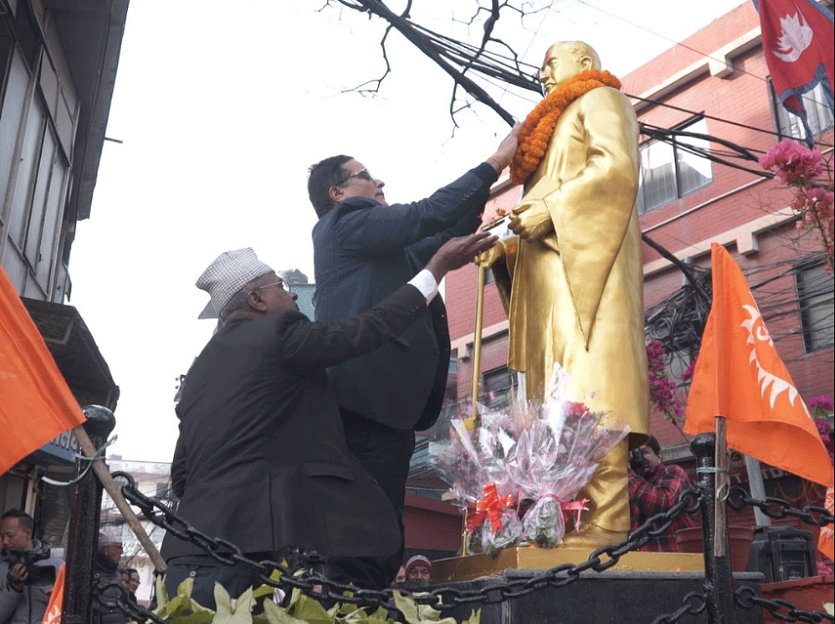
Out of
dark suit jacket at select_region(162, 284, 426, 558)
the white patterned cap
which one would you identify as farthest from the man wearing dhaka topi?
the white patterned cap

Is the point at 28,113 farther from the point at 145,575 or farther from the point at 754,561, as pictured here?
the point at 145,575

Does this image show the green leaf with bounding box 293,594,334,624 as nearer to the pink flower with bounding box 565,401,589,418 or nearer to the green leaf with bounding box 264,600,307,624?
the green leaf with bounding box 264,600,307,624

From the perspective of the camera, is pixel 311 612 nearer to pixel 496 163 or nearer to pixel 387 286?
pixel 387 286

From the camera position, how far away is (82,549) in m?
2.31

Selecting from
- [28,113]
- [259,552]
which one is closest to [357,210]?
[259,552]

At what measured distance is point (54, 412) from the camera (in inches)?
96.7

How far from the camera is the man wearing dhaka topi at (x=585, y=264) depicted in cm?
369

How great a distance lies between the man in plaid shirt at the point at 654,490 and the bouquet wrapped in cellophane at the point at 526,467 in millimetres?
1277

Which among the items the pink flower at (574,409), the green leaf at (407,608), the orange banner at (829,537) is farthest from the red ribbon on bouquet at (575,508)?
the orange banner at (829,537)

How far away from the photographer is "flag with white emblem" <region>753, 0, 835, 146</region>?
385 cm

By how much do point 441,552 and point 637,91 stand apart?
26.3 ft

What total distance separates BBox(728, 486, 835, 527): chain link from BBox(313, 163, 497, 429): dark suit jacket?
55.2 inches

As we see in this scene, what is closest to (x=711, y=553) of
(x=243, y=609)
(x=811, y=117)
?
(x=243, y=609)

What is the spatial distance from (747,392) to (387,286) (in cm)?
170
